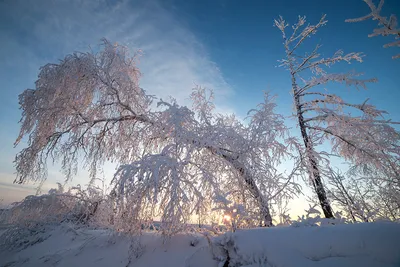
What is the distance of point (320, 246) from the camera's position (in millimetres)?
2115

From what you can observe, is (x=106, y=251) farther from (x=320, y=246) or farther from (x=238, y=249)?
(x=320, y=246)

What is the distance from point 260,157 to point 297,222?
2209mm

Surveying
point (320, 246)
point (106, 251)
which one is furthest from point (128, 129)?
point (320, 246)

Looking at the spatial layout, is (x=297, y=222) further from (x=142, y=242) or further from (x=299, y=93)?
(x=299, y=93)

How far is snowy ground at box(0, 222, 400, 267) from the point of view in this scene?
6.20ft

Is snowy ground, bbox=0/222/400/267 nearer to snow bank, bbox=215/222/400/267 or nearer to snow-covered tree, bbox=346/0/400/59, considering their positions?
snow bank, bbox=215/222/400/267

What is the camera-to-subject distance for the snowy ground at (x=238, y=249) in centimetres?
189

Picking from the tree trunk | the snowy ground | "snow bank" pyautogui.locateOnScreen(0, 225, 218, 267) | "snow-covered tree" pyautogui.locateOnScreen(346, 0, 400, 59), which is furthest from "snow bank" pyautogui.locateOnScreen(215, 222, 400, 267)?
the tree trunk

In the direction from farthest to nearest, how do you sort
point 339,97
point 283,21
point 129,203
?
point 283,21 < point 339,97 < point 129,203

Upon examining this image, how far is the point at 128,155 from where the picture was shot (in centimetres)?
559

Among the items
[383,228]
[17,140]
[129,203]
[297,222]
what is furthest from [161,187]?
[17,140]

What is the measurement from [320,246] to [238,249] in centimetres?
103

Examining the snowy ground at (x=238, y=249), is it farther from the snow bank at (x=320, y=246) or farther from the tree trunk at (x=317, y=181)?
the tree trunk at (x=317, y=181)

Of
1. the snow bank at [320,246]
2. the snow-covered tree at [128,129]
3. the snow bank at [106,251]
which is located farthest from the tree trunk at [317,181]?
the snow bank at [106,251]
